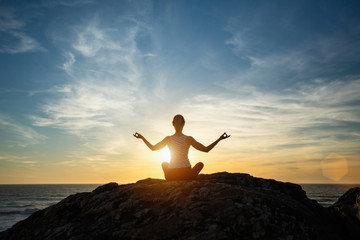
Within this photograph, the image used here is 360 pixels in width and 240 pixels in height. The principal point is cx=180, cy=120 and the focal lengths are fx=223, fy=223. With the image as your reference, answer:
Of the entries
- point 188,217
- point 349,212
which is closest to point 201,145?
point 188,217

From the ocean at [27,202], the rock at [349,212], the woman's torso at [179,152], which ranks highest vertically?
the woman's torso at [179,152]

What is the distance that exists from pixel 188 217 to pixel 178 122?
10.8 feet

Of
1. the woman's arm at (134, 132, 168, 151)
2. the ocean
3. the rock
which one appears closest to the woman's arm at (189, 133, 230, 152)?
the woman's arm at (134, 132, 168, 151)

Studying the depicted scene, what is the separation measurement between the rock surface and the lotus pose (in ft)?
3.34

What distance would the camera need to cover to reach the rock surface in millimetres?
3650

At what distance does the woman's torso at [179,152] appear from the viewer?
645 centimetres

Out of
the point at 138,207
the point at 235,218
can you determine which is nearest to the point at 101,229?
the point at 138,207

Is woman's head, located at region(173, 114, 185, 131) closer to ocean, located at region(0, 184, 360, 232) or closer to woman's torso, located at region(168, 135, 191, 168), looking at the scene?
woman's torso, located at region(168, 135, 191, 168)

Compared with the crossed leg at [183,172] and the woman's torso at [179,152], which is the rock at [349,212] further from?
the woman's torso at [179,152]

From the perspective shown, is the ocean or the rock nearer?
the rock

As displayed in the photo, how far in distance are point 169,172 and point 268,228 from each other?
10.9ft

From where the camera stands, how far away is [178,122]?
671 cm

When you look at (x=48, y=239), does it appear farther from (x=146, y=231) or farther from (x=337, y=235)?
(x=337, y=235)

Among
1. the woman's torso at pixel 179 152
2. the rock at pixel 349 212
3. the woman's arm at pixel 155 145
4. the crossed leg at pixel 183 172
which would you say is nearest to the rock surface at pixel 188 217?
the rock at pixel 349 212
